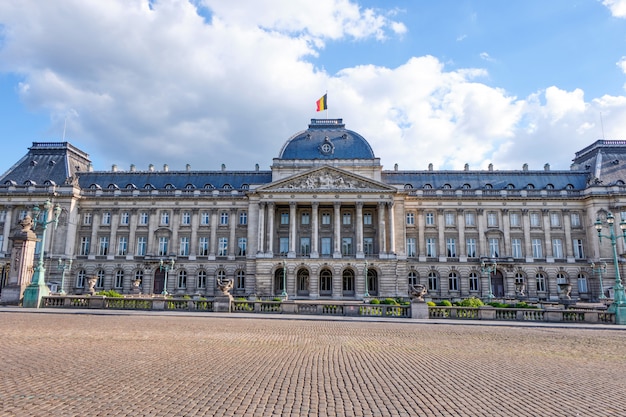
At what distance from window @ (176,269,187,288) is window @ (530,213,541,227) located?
49.3 metres

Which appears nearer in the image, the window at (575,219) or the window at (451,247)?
the window at (575,219)

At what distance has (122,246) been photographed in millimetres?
61688

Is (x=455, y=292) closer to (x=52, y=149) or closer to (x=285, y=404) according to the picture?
(x=285, y=404)

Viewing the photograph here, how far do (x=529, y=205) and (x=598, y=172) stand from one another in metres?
10.9

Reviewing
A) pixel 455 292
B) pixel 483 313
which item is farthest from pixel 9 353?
pixel 455 292

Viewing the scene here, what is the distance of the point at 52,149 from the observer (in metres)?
67.1

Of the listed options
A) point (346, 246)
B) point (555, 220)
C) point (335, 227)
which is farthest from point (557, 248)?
point (335, 227)

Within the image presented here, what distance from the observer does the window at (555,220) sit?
59356 mm

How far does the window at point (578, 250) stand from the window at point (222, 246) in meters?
48.6

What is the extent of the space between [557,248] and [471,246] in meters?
11.6

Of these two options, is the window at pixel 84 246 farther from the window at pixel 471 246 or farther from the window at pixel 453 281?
the window at pixel 471 246

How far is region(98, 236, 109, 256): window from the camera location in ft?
201

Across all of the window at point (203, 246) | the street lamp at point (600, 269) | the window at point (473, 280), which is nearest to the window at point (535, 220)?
the street lamp at point (600, 269)

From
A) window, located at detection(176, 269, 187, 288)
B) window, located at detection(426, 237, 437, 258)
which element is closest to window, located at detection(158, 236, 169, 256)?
window, located at detection(176, 269, 187, 288)
